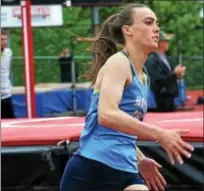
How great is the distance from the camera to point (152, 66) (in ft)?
32.1

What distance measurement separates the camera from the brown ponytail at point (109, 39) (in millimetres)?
4012

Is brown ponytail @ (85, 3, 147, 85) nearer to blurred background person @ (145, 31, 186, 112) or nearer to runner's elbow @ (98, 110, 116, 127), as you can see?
runner's elbow @ (98, 110, 116, 127)

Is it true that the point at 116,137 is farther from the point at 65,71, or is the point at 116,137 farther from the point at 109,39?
the point at 65,71

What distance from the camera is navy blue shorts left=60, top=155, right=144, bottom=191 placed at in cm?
392

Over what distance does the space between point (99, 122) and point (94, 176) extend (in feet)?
1.27

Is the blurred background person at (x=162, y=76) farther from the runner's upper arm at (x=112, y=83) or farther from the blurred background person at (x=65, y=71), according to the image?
the blurred background person at (x=65, y=71)

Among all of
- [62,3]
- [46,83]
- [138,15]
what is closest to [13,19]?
[46,83]

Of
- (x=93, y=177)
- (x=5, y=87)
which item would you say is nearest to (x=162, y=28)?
(x=5, y=87)

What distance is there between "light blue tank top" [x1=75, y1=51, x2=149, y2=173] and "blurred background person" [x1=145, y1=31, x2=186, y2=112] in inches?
218

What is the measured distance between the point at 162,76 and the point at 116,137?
628 cm

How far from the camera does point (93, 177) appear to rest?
13.0 ft

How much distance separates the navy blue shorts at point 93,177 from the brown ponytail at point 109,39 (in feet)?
1.50

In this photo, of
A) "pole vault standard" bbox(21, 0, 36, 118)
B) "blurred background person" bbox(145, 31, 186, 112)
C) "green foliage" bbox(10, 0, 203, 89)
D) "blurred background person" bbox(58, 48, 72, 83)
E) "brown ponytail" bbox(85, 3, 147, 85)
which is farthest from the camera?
"green foliage" bbox(10, 0, 203, 89)

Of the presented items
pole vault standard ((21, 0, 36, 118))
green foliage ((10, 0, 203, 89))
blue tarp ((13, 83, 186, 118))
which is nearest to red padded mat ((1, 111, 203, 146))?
pole vault standard ((21, 0, 36, 118))
